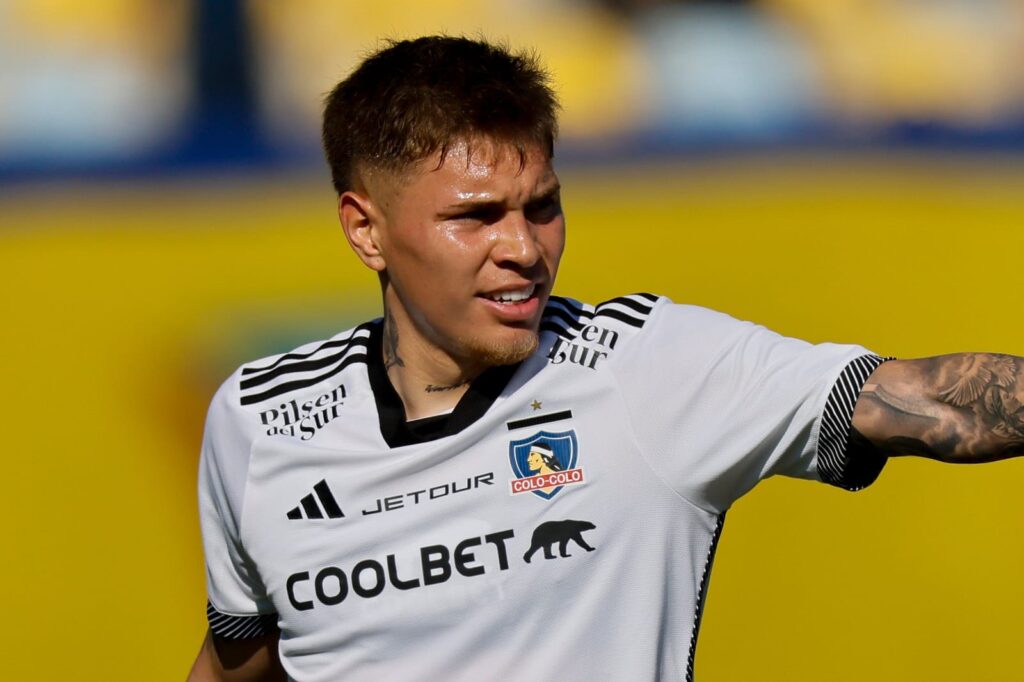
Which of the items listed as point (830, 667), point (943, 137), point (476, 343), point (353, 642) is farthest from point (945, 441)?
point (943, 137)

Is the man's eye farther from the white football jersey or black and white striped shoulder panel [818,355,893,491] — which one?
black and white striped shoulder panel [818,355,893,491]

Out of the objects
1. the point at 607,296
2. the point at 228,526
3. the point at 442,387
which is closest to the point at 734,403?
the point at 442,387

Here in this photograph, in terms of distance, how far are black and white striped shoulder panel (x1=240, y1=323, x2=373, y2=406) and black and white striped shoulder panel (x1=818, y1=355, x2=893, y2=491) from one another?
37.2 inches

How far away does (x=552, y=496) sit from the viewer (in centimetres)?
234

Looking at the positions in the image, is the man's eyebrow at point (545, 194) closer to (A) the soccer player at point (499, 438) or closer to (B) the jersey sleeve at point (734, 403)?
(A) the soccer player at point (499, 438)

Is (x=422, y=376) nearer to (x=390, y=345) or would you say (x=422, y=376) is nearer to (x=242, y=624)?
(x=390, y=345)

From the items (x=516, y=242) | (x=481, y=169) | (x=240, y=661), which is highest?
(x=481, y=169)

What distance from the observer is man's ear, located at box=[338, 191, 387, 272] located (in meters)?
2.58

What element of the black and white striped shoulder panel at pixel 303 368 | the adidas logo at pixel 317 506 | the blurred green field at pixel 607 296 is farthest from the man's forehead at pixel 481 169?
the blurred green field at pixel 607 296

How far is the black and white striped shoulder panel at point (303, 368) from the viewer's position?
2.66 m

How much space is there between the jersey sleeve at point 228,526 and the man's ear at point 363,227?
38cm

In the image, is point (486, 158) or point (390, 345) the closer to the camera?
point (486, 158)

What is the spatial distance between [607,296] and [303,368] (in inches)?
95.6

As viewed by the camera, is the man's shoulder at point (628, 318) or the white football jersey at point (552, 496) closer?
the white football jersey at point (552, 496)
